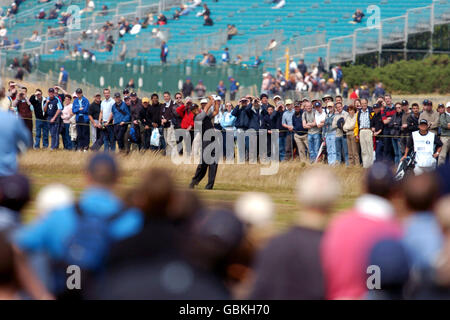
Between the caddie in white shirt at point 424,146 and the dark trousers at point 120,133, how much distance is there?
7.96m

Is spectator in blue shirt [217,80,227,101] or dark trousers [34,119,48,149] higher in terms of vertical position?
spectator in blue shirt [217,80,227,101]

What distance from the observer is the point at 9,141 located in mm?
9352

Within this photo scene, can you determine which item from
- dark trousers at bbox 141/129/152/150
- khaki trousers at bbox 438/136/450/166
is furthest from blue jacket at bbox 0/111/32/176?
dark trousers at bbox 141/129/152/150

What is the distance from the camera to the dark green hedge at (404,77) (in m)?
40.3

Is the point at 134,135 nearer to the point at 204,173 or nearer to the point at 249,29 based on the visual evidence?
the point at 204,173

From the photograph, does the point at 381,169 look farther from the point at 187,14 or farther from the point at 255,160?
the point at 187,14

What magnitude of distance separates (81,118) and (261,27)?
2451cm

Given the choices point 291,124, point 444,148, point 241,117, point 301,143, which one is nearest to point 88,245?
point 444,148

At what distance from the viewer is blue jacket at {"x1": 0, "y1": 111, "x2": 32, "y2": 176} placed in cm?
932

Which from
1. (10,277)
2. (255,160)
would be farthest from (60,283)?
(255,160)

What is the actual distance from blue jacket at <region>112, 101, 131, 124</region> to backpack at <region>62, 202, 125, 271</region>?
1896 cm

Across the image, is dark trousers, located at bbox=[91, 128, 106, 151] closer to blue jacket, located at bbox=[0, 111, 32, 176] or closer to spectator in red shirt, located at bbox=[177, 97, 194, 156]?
spectator in red shirt, located at bbox=[177, 97, 194, 156]

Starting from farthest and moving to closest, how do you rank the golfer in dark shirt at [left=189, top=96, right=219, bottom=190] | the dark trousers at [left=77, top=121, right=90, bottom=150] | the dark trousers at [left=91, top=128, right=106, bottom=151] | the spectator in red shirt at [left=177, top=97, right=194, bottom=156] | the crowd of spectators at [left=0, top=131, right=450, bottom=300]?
the dark trousers at [left=77, top=121, right=90, bottom=150] < the dark trousers at [left=91, top=128, right=106, bottom=151] < the spectator in red shirt at [left=177, top=97, right=194, bottom=156] < the golfer in dark shirt at [left=189, top=96, right=219, bottom=190] < the crowd of spectators at [left=0, top=131, right=450, bottom=300]

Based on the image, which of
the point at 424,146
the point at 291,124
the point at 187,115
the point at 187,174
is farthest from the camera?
the point at 291,124
